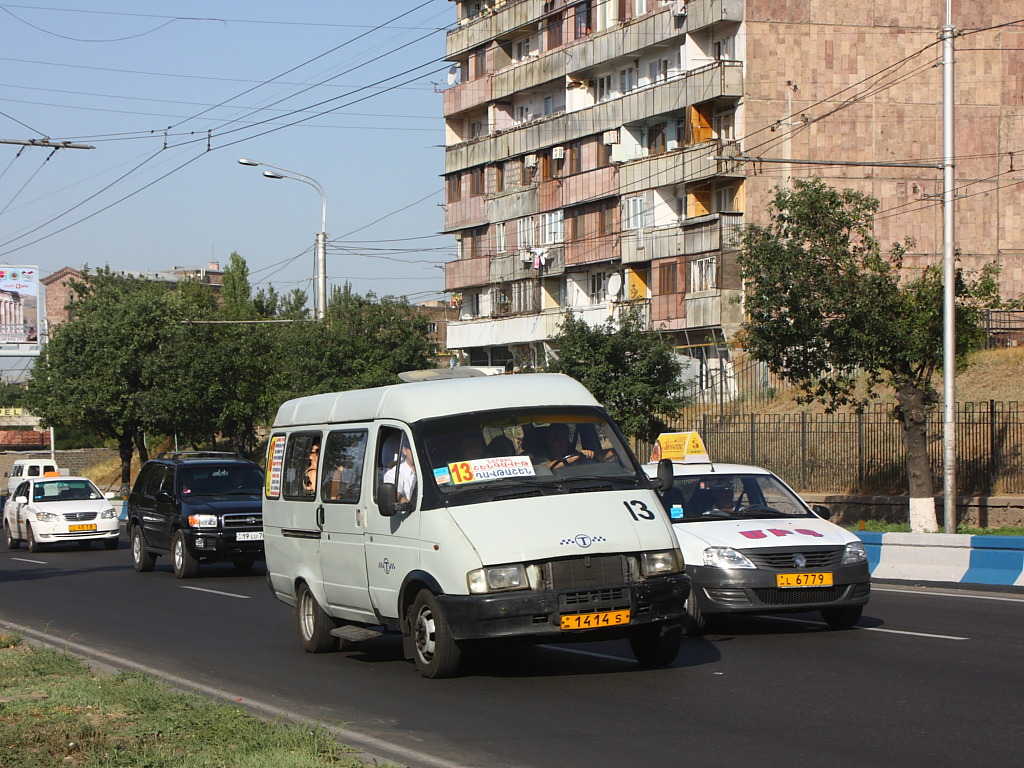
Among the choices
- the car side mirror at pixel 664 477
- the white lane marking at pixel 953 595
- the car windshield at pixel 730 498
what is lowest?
the white lane marking at pixel 953 595

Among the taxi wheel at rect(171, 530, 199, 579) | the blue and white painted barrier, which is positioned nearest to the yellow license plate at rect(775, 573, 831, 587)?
the blue and white painted barrier

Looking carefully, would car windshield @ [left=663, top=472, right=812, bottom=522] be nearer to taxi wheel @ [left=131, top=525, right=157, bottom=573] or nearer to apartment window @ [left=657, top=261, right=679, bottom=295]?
taxi wheel @ [left=131, top=525, right=157, bottom=573]

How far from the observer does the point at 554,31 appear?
56.7 m

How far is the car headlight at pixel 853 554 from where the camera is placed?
12.4m

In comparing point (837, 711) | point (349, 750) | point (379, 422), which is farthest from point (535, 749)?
point (379, 422)

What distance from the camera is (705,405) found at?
133ft

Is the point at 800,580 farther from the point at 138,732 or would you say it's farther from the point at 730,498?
the point at 138,732

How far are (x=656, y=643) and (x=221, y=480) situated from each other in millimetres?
14304

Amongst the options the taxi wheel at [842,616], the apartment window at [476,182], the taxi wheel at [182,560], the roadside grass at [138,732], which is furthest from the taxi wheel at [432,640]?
the apartment window at [476,182]

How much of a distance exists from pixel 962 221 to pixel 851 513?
21924mm

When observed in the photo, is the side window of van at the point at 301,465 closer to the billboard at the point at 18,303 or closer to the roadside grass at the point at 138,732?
the roadside grass at the point at 138,732

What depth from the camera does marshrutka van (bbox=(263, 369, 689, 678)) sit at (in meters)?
9.63

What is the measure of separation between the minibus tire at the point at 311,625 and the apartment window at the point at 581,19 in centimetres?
4465

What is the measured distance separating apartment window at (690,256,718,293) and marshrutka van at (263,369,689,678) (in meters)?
35.5
